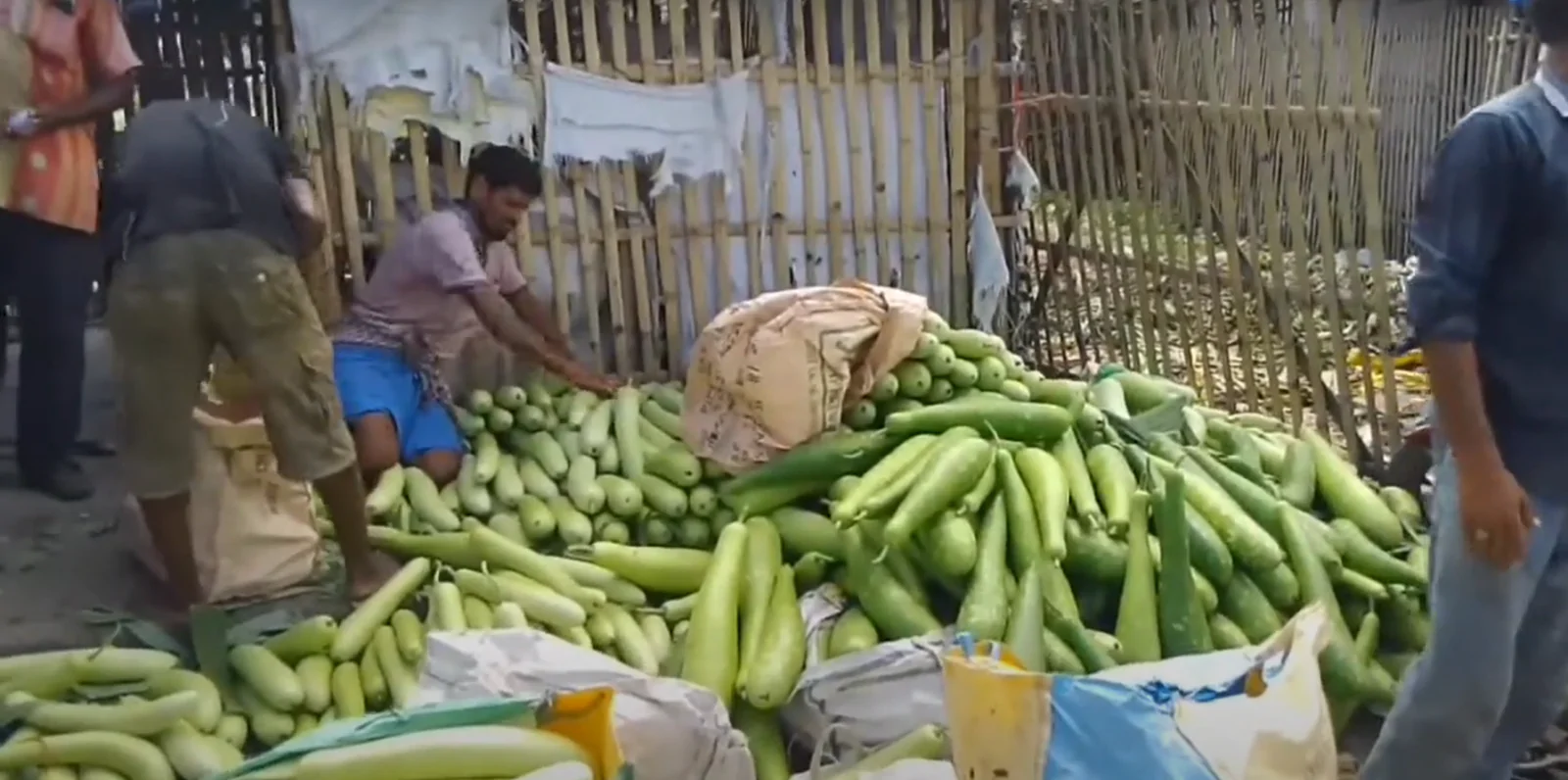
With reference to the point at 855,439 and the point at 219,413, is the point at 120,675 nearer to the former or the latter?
the point at 219,413

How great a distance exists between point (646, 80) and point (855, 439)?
7.31 feet

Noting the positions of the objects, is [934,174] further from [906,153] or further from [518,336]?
[518,336]

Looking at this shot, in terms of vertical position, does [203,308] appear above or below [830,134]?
below

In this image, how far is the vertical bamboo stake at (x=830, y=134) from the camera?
609 cm

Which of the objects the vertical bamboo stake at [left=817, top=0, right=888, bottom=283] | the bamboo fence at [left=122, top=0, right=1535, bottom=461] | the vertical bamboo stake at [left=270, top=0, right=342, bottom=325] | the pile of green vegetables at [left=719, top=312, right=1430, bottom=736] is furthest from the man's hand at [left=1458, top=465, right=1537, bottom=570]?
the vertical bamboo stake at [left=270, top=0, right=342, bottom=325]

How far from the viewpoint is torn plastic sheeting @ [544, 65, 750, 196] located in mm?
5902

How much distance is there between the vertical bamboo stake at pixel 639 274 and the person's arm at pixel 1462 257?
402 centimetres

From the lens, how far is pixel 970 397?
463 centimetres

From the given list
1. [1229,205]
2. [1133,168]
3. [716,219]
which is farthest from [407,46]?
[1229,205]

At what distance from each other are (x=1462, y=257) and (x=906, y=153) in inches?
156

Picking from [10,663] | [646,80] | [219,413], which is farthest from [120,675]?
[646,80]

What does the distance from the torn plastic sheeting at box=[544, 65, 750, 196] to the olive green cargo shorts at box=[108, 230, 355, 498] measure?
1893mm

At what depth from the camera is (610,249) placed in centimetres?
611

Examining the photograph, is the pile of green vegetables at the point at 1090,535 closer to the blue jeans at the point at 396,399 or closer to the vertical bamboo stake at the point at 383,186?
the blue jeans at the point at 396,399
